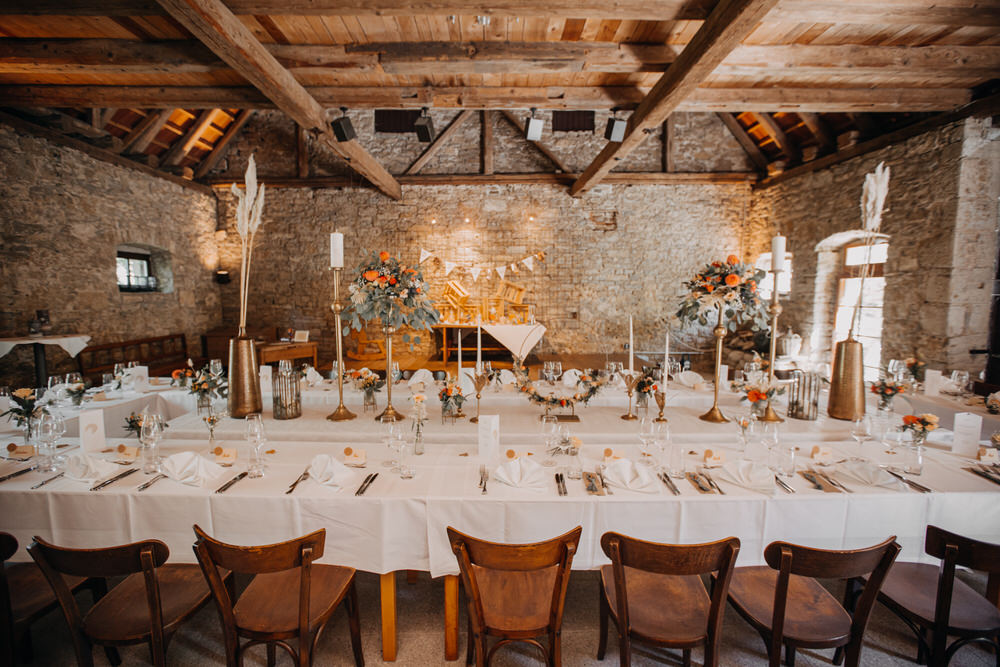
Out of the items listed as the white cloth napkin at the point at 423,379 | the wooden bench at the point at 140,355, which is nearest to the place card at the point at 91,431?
the white cloth napkin at the point at 423,379

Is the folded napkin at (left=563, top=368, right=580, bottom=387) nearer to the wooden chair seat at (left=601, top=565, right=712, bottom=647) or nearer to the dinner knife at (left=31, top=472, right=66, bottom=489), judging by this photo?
the wooden chair seat at (left=601, top=565, right=712, bottom=647)

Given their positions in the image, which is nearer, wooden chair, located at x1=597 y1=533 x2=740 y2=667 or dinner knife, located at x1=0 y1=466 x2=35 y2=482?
wooden chair, located at x1=597 y1=533 x2=740 y2=667

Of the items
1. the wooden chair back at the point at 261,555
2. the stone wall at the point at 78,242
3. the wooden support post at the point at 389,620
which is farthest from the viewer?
the stone wall at the point at 78,242

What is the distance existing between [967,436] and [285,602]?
3.35 metres

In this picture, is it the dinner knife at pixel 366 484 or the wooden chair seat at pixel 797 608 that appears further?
the dinner knife at pixel 366 484

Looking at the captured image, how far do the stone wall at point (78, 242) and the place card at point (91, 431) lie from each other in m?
4.30

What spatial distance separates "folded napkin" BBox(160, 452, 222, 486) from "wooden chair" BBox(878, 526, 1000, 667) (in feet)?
9.12

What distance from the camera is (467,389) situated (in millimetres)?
3293

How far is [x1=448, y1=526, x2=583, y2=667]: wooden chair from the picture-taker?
53.6 inches

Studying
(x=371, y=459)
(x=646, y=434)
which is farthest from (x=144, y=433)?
(x=646, y=434)

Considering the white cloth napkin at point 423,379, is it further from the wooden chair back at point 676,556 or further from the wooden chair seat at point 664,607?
the wooden chair back at point 676,556

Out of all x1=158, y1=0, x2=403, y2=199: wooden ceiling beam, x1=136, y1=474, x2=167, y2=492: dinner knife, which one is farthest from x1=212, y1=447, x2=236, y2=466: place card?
x1=158, y1=0, x2=403, y2=199: wooden ceiling beam

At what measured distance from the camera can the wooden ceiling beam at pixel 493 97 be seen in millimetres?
4203

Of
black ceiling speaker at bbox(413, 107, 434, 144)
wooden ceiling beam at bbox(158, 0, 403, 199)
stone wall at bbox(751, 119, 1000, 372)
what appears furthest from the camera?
black ceiling speaker at bbox(413, 107, 434, 144)
